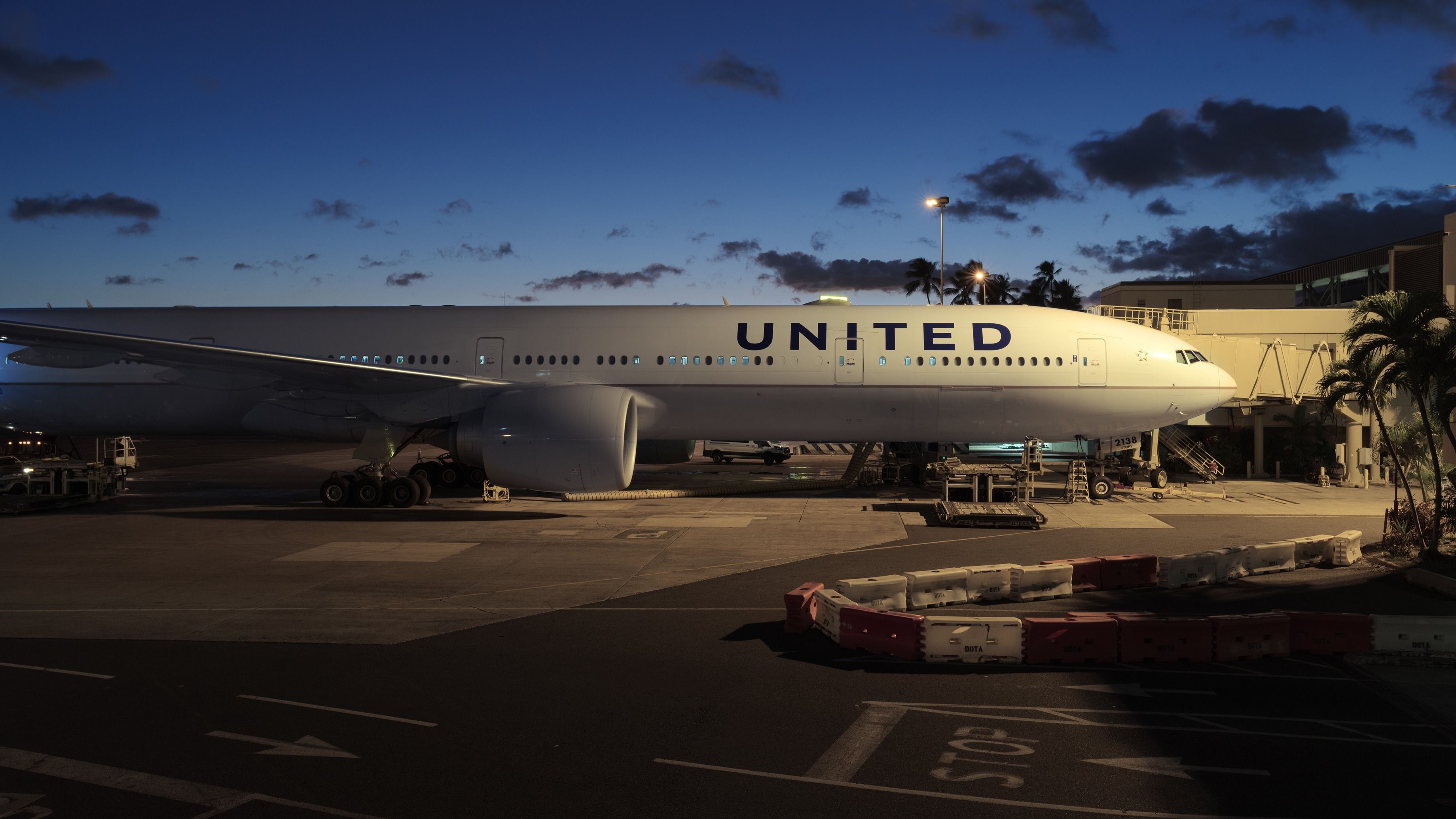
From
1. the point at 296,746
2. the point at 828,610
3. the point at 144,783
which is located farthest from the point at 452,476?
the point at 144,783

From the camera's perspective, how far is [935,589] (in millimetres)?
11055

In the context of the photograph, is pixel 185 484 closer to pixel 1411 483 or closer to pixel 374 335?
pixel 374 335

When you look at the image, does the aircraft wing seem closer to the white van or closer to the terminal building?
the white van

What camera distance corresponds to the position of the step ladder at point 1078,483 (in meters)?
22.1

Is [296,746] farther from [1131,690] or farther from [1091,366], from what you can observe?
[1091,366]

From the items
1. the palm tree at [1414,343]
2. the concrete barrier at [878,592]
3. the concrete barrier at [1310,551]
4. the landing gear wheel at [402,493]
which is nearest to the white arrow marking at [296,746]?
the concrete barrier at [878,592]

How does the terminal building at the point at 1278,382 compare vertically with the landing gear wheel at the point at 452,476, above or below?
above

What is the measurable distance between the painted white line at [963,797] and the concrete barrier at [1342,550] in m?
10.4

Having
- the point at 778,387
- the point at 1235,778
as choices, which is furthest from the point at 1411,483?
the point at 1235,778

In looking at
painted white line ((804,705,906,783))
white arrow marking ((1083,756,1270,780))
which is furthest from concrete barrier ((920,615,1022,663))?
white arrow marking ((1083,756,1270,780))

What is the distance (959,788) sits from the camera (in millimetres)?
6074

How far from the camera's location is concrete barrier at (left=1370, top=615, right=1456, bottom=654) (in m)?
8.82

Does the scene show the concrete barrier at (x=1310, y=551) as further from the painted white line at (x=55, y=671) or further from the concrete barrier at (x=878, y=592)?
the painted white line at (x=55, y=671)

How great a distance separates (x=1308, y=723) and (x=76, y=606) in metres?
13.3
